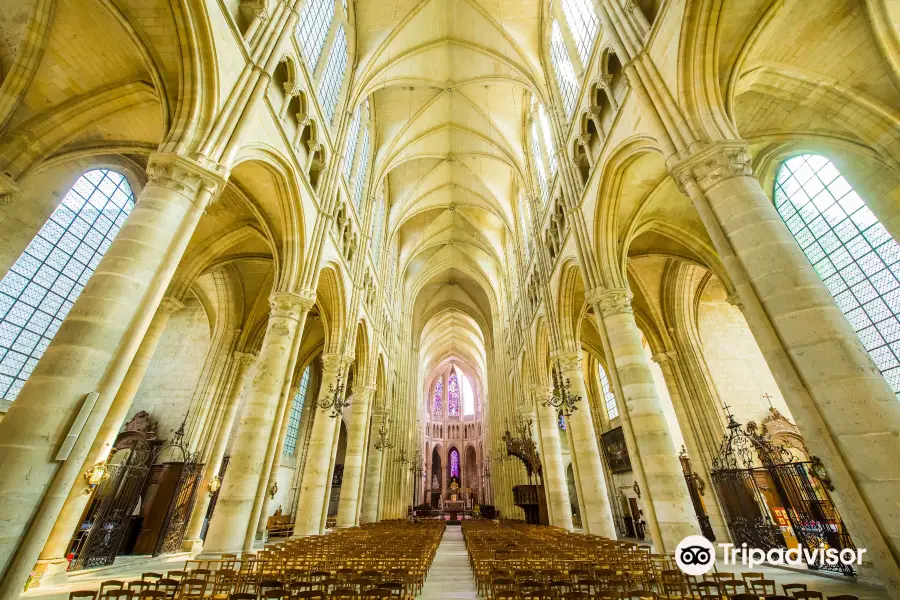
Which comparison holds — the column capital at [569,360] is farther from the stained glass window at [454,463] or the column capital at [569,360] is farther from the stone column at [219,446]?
the stained glass window at [454,463]

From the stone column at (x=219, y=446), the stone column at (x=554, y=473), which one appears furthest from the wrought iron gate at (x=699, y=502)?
the stone column at (x=219, y=446)

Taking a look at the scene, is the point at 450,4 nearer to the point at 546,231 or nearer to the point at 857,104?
the point at 546,231

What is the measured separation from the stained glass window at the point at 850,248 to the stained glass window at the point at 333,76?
1464 centimetres

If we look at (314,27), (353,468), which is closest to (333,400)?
(353,468)

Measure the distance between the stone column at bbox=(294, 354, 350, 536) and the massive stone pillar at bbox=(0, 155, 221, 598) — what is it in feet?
25.8

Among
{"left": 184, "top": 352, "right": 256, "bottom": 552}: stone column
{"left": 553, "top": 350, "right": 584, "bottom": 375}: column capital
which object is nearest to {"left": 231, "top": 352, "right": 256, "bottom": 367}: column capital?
{"left": 184, "top": 352, "right": 256, "bottom": 552}: stone column

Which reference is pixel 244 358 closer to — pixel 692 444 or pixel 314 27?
pixel 314 27

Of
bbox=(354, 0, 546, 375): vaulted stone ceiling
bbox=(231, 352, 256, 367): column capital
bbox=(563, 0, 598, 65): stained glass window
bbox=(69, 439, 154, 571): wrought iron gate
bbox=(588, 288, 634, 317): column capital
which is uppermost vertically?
bbox=(354, 0, 546, 375): vaulted stone ceiling

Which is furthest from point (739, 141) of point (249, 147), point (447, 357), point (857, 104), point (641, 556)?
point (447, 357)

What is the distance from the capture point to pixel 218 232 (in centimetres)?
1246

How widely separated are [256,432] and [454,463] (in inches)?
1740

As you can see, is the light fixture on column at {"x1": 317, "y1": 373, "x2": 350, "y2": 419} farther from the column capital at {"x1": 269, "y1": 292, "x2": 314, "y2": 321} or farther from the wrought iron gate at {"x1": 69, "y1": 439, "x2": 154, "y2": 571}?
the wrought iron gate at {"x1": 69, "y1": 439, "x2": 154, "y2": 571}

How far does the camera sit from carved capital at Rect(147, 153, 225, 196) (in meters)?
5.70

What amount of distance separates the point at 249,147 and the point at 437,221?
799 inches
